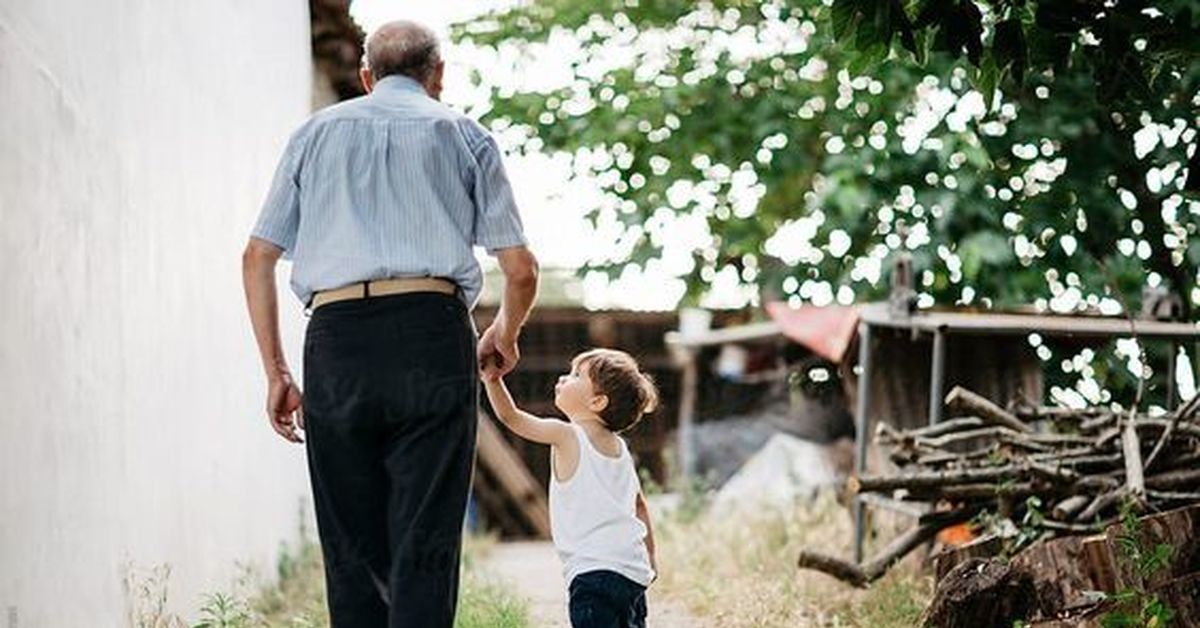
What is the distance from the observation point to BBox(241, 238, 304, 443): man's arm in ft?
13.2

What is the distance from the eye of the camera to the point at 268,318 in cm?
404

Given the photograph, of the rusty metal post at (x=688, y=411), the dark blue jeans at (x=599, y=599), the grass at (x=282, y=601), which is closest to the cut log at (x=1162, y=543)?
the dark blue jeans at (x=599, y=599)

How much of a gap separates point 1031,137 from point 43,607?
6.32m

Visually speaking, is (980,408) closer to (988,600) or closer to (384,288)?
(988,600)

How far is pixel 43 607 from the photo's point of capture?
4.05 metres

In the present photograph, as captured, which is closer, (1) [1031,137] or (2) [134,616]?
(2) [134,616]

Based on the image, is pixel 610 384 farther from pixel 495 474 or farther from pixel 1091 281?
pixel 495 474

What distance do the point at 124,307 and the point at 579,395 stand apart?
121cm

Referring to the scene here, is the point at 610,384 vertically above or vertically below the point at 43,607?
above

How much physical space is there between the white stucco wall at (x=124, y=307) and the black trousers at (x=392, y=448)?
0.60 m

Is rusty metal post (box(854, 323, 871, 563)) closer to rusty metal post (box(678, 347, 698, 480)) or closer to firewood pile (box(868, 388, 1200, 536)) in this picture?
firewood pile (box(868, 388, 1200, 536))

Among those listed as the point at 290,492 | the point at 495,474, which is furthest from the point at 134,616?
the point at 495,474

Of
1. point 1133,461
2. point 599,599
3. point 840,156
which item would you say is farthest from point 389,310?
point 840,156

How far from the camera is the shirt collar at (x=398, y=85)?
4055 mm
